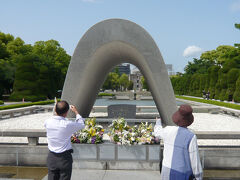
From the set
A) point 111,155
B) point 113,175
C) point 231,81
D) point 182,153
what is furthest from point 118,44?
point 231,81

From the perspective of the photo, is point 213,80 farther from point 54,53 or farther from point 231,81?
point 54,53

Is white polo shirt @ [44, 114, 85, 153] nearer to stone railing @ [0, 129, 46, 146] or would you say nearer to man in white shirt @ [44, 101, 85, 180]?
man in white shirt @ [44, 101, 85, 180]

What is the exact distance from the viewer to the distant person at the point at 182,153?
243 centimetres

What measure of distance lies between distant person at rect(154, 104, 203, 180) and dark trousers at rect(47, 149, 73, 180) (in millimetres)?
1396

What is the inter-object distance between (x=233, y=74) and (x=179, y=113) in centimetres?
3028

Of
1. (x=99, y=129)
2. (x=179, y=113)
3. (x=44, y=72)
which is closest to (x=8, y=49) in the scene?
(x=44, y=72)

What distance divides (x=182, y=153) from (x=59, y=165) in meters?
1.73

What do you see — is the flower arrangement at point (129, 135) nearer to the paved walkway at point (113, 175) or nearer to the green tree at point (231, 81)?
the paved walkway at point (113, 175)

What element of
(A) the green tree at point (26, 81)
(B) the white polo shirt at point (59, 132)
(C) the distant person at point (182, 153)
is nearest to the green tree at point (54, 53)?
(A) the green tree at point (26, 81)

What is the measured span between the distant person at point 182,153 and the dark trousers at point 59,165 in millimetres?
1396

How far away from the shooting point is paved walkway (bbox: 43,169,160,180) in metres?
4.91

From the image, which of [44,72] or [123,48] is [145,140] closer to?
[123,48]

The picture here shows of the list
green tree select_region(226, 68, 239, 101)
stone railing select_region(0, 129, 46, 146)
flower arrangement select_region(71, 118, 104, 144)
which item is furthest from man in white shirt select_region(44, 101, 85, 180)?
green tree select_region(226, 68, 239, 101)

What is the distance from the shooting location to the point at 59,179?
10.8 ft
